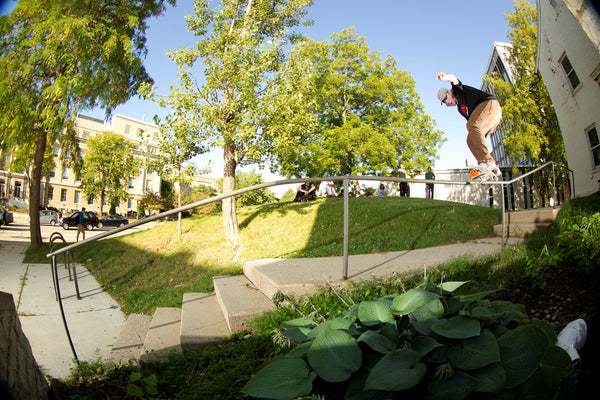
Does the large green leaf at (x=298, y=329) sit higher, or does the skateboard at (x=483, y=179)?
the skateboard at (x=483, y=179)

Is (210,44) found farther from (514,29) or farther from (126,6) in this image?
(514,29)

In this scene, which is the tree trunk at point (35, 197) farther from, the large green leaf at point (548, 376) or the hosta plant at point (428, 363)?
the large green leaf at point (548, 376)

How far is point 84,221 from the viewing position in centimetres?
2350

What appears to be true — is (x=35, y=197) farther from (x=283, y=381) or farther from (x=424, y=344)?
(x=424, y=344)

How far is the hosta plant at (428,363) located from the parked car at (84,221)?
26.8m

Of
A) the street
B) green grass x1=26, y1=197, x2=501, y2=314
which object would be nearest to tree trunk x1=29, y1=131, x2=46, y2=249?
green grass x1=26, y1=197, x2=501, y2=314

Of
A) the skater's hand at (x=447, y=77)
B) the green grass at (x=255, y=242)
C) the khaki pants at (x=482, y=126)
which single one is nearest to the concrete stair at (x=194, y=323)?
the green grass at (x=255, y=242)

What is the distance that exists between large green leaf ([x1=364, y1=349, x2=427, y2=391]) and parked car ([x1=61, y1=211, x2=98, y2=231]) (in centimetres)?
2704

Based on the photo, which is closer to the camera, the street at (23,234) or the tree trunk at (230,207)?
the tree trunk at (230,207)

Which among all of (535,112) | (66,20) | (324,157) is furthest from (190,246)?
(324,157)

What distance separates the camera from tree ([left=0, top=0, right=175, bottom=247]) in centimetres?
164

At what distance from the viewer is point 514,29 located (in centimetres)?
143

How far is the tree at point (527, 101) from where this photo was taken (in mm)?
1321

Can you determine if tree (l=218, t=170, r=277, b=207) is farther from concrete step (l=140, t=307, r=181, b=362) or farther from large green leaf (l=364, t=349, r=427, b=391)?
large green leaf (l=364, t=349, r=427, b=391)
